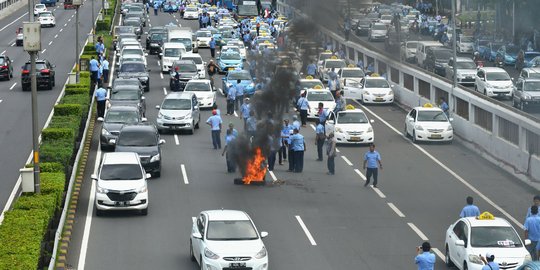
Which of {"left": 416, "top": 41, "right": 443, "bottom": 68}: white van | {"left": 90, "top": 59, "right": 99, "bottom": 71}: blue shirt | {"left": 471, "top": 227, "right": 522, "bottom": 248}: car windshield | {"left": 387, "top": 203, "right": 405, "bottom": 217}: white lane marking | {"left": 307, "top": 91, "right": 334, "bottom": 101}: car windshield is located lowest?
{"left": 387, "top": 203, "right": 405, "bottom": 217}: white lane marking

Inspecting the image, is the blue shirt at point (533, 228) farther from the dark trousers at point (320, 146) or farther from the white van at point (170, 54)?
the white van at point (170, 54)

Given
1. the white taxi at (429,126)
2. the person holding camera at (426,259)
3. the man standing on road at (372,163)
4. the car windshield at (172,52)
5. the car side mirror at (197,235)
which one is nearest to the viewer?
the person holding camera at (426,259)

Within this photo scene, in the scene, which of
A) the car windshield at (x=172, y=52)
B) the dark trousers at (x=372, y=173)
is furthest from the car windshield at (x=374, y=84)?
the dark trousers at (x=372, y=173)

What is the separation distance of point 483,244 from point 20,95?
1447 inches

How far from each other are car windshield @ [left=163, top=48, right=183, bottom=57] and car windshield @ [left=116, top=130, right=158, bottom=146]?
27539 millimetres

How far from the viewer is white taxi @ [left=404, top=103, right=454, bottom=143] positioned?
4594cm

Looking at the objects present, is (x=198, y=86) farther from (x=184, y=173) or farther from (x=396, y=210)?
(x=396, y=210)

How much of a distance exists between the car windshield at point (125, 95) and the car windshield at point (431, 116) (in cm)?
1234

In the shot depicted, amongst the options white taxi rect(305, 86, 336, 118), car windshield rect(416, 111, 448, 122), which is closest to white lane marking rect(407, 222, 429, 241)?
car windshield rect(416, 111, 448, 122)

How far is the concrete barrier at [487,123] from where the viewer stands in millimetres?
38938

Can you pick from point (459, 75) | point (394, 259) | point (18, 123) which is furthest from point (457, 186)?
point (459, 75)

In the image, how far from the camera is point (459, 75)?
63.0 meters

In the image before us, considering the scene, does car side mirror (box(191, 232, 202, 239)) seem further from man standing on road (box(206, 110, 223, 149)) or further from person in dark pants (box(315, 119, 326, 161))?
man standing on road (box(206, 110, 223, 149))

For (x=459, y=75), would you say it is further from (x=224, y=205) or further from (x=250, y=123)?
(x=224, y=205)
